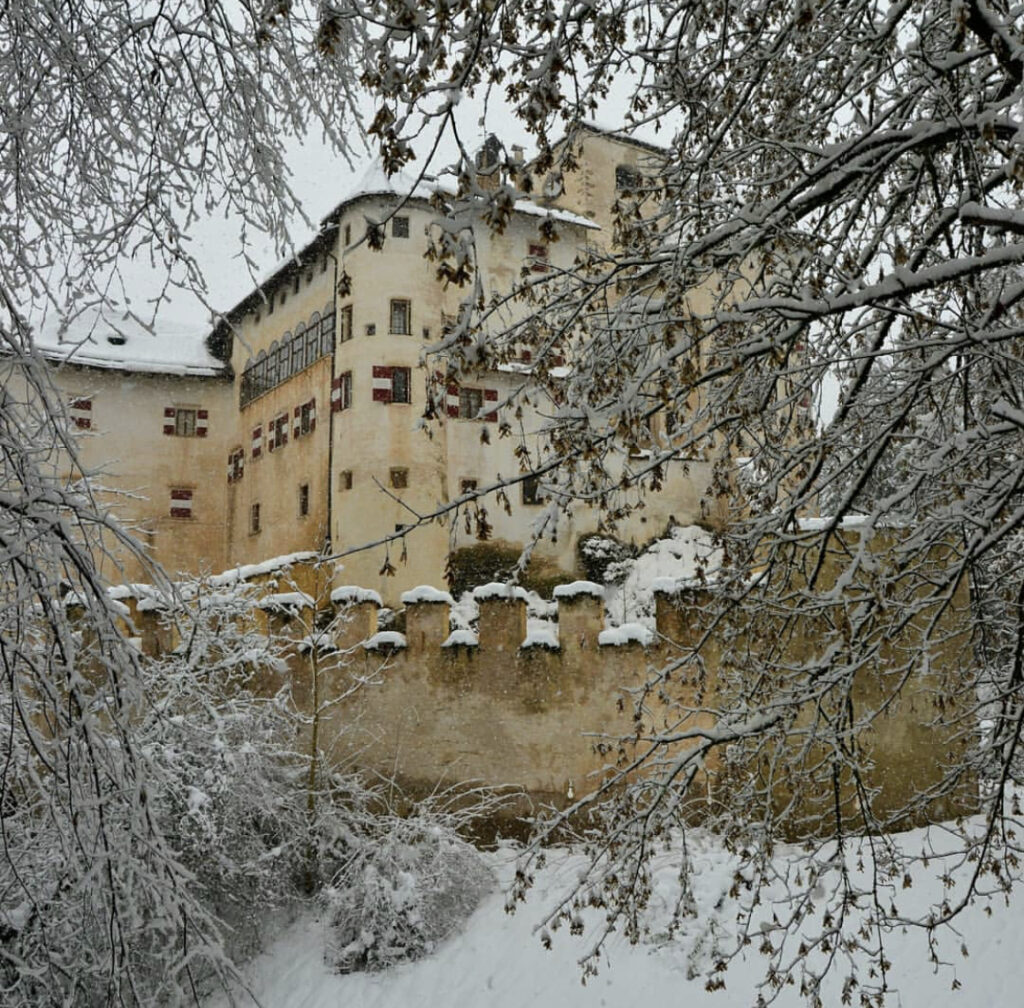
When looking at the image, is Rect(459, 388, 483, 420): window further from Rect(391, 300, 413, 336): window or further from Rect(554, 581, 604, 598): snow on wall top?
Rect(554, 581, 604, 598): snow on wall top

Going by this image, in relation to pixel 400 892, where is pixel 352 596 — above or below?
above

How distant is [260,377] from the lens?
2656 centimetres

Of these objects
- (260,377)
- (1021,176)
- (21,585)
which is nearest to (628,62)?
(1021,176)

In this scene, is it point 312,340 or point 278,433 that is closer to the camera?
point 312,340

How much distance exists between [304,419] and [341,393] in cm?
187

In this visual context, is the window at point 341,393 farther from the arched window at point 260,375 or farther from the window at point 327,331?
the arched window at point 260,375

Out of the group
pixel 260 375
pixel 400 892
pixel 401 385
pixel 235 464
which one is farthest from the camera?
pixel 235 464

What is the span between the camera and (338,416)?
2241 cm

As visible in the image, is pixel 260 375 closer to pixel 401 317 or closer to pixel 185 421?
pixel 185 421

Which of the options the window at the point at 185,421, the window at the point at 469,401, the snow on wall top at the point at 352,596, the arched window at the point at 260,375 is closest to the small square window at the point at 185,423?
the window at the point at 185,421

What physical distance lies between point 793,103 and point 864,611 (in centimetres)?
232

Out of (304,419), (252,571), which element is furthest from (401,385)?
(252,571)

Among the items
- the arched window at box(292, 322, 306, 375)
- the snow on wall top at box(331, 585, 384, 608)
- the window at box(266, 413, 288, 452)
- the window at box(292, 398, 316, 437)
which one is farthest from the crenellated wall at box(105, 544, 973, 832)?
the arched window at box(292, 322, 306, 375)

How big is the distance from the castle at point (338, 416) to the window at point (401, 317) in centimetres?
3
